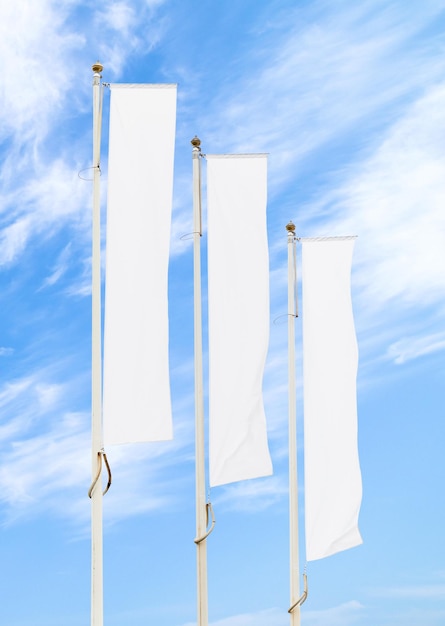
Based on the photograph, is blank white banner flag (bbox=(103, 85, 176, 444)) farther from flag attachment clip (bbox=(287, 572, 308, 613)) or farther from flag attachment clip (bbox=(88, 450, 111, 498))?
flag attachment clip (bbox=(287, 572, 308, 613))

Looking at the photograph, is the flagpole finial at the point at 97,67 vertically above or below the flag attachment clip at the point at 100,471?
above

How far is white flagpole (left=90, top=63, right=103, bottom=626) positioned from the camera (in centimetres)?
1767

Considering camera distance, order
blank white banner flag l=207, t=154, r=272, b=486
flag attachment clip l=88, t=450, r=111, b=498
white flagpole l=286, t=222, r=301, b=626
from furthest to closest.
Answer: white flagpole l=286, t=222, r=301, b=626 → blank white banner flag l=207, t=154, r=272, b=486 → flag attachment clip l=88, t=450, r=111, b=498

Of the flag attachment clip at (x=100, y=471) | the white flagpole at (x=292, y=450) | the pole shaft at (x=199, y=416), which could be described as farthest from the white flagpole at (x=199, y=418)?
the flag attachment clip at (x=100, y=471)

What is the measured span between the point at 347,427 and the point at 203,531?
11.8ft

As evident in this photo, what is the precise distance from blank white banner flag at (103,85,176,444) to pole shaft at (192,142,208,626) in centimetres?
158

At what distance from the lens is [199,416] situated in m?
20.3

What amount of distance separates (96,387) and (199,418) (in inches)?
109

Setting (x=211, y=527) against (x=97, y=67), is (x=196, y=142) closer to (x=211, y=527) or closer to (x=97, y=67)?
(x=97, y=67)

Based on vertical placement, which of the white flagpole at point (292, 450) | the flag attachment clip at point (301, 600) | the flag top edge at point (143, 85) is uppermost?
the flag top edge at point (143, 85)

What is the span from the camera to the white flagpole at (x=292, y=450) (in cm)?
2136

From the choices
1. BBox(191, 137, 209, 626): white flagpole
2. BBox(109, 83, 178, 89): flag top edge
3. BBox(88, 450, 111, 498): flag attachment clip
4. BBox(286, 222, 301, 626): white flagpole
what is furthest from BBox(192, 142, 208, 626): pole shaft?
BBox(88, 450, 111, 498): flag attachment clip

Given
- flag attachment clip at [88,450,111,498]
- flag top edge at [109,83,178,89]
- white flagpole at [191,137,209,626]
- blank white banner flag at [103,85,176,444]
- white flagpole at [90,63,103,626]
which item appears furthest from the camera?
white flagpole at [191,137,209,626]

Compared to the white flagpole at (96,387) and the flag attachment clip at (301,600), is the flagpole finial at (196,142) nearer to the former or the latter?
the white flagpole at (96,387)
